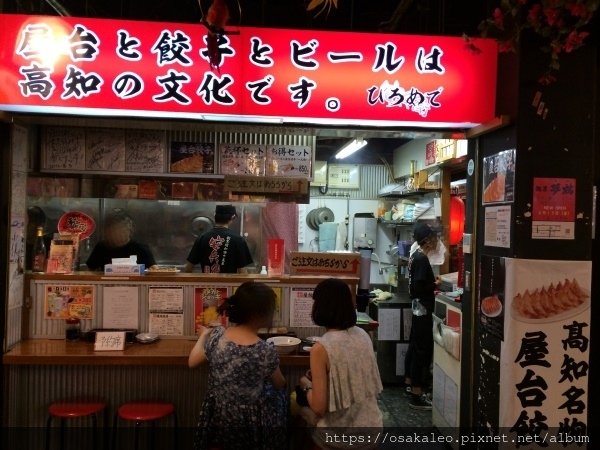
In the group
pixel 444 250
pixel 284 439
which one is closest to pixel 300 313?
pixel 284 439

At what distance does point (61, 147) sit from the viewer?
4.57 m

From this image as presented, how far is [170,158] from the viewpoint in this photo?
4867 mm

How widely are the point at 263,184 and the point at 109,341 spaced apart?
7.55 feet

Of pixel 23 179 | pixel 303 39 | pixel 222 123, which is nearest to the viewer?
pixel 303 39

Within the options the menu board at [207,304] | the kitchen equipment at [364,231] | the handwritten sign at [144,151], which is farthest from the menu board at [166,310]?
the kitchen equipment at [364,231]

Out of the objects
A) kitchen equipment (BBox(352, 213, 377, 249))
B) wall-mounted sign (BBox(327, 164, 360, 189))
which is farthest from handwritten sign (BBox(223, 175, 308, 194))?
wall-mounted sign (BBox(327, 164, 360, 189))

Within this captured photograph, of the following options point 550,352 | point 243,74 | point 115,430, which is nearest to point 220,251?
point 115,430

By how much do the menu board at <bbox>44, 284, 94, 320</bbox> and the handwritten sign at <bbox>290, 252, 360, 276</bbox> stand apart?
1672 mm

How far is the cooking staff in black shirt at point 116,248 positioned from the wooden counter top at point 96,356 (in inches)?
61.4

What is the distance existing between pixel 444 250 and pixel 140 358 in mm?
4323

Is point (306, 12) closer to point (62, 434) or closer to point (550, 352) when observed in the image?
point (550, 352)

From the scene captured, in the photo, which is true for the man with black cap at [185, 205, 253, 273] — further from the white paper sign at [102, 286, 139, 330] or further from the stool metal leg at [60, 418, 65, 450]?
the stool metal leg at [60, 418, 65, 450]

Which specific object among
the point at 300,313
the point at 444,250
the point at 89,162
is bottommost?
the point at 300,313

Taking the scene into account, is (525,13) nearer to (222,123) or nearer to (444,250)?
(222,123)
